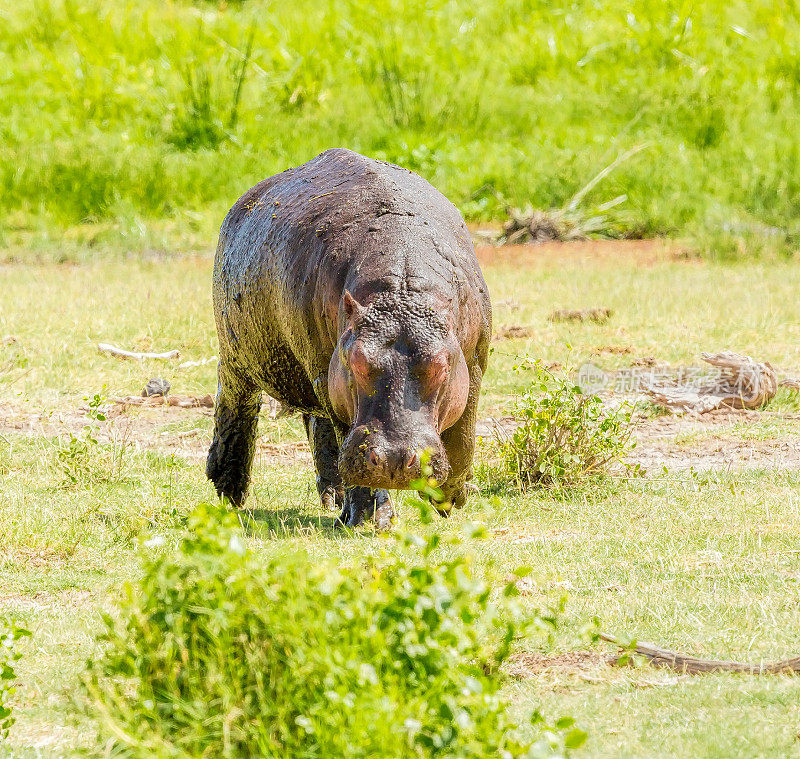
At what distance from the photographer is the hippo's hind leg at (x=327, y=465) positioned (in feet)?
22.3

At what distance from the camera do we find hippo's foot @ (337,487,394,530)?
596 centimetres

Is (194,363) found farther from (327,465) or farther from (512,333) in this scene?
(327,465)

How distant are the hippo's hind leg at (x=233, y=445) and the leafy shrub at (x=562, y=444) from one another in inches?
54.9

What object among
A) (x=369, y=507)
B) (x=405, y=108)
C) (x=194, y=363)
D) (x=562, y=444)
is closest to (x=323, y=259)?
(x=369, y=507)

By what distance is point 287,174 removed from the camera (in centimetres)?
667

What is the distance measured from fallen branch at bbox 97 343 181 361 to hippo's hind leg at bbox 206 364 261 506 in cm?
322

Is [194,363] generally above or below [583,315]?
below

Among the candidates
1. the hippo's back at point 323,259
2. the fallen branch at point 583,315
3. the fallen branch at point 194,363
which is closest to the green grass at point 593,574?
the hippo's back at point 323,259

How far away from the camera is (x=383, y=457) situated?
452 centimetres

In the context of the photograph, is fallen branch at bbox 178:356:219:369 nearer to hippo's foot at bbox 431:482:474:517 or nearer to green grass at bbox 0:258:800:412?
green grass at bbox 0:258:800:412

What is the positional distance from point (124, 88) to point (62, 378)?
10788mm

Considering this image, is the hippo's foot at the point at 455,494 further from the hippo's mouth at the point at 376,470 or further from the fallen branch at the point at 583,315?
the fallen branch at the point at 583,315

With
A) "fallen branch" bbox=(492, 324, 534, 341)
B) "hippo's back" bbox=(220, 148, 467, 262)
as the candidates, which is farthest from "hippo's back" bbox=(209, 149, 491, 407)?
"fallen branch" bbox=(492, 324, 534, 341)

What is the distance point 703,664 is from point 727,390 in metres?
4.93
